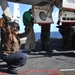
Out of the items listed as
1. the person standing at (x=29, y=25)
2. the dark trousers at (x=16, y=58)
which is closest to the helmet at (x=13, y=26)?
the dark trousers at (x=16, y=58)

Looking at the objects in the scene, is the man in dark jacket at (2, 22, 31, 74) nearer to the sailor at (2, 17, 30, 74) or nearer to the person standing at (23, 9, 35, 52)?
the sailor at (2, 17, 30, 74)

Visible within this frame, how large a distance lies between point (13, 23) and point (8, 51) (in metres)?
0.89

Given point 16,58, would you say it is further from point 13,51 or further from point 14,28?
point 14,28

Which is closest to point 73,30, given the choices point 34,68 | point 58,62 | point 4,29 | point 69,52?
point 69,52

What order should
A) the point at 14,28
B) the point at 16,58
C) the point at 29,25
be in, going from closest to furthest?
the point at 16,58 → the point at 14,28 → the point at 29,25

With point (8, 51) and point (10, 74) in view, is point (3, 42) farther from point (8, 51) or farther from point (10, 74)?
point (10, 74)

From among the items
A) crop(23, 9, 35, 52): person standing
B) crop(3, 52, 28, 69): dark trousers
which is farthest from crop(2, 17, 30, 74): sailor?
crop(23, 9, 35, 52): person standing

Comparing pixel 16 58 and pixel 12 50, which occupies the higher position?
pixel 12 50

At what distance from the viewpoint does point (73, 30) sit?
16.1 metres

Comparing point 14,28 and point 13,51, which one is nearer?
point 13,51

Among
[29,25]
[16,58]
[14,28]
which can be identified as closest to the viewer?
[16,58]

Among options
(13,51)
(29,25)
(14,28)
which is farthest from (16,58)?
(29,25)

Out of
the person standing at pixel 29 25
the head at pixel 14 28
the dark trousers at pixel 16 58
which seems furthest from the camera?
the person standing at pixel 29 25

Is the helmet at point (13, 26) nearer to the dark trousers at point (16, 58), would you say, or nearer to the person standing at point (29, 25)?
the dark trousers at point (16, 58)
